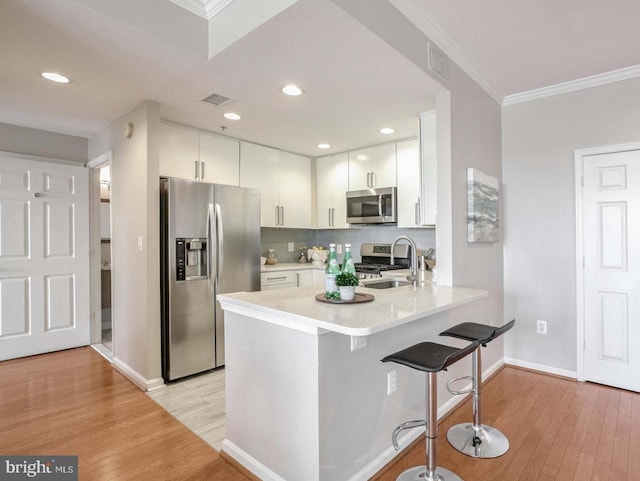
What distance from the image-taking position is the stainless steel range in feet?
12.8

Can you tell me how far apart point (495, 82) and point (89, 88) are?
324cm

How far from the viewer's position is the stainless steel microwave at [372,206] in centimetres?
398

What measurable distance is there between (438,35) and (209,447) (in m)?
2.89

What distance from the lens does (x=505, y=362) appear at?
3426 mm

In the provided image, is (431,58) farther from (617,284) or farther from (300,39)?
(617,284)

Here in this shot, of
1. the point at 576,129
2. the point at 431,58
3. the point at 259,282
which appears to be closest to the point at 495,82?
the point at 576,129

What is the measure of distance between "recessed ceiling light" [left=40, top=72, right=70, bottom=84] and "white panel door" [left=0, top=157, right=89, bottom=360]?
1633mm

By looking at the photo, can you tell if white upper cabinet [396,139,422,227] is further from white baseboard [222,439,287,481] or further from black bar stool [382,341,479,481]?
white baseboard [222,439,287,481]

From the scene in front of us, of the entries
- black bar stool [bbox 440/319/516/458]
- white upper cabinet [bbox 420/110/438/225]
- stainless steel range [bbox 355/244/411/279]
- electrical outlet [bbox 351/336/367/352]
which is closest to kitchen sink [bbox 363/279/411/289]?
white upper cabinet [bbox 420/110/438/225]

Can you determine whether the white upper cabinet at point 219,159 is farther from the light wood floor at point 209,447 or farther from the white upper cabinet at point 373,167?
the light wood floor at point 209,447

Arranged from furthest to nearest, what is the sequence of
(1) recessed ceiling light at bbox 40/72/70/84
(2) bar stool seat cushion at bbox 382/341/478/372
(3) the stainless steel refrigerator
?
(3) the stainless steel refrigerator, (1) recessed ceiling light at bbox 40/72/70/84, (2) bar stool seat cushion at bbox 382/341/478/372

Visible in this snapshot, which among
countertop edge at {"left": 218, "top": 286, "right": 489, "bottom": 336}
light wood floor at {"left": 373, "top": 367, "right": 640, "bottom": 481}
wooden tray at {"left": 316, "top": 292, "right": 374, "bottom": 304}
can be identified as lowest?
light wood floor at {"left": 373, "top": 367, "right": 640, "bottom": 481}

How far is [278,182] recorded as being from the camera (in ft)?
14.4

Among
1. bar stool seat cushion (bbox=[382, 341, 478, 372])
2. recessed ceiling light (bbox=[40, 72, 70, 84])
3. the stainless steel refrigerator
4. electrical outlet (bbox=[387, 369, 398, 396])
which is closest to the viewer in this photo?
bar stool seat cushion (bbox=[382, 341, 478, 372])
